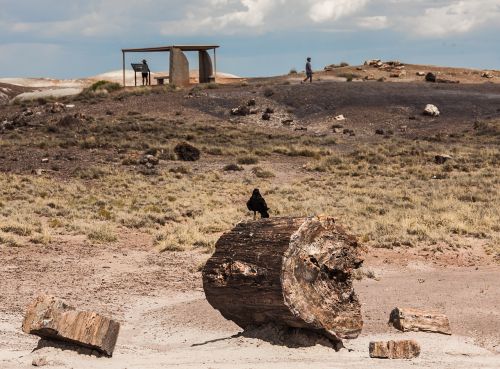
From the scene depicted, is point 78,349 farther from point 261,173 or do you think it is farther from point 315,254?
point 261,173

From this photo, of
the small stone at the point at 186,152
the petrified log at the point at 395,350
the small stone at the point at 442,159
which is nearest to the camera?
the petrified log at the point at 395,350

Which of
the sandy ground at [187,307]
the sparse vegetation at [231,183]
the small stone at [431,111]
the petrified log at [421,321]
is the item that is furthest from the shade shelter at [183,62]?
the petrified log at [421,321]

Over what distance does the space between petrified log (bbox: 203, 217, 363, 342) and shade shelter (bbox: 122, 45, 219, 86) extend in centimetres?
4656

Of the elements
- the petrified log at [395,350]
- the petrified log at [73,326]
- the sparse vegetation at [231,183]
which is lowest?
the sparse vegetation at [231,183]

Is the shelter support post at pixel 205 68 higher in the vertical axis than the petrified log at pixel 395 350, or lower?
higher

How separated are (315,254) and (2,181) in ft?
69.4

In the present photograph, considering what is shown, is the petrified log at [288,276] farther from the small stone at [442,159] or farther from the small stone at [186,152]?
the small stone at [186,152]

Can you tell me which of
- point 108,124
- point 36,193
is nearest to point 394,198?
point 36,193

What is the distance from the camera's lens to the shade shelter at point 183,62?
56.1 m

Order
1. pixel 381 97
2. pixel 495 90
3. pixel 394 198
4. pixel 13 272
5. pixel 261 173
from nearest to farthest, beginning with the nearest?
pixel 13 272
pixel 394 198
pixel 261 173
pixel 381 97
pixel 495 90

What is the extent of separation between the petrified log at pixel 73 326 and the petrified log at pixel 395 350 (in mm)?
2860

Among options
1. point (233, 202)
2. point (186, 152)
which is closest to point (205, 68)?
point (186, 152)

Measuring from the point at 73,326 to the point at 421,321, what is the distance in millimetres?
4645

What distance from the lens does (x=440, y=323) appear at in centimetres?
1121
